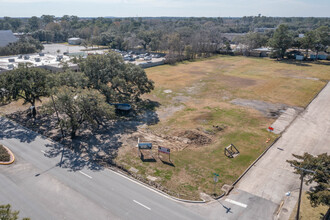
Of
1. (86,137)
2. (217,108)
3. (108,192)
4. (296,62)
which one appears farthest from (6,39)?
(296,62)

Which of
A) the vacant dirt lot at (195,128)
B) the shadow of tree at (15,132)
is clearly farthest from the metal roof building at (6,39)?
the shadow of tree at (15,132)

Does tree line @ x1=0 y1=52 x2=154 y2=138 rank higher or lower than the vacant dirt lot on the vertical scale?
higher

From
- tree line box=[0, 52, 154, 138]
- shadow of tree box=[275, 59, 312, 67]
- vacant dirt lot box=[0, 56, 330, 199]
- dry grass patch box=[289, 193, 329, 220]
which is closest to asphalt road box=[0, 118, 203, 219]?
vacant dirt lot box=[0, 56, 330, 199]

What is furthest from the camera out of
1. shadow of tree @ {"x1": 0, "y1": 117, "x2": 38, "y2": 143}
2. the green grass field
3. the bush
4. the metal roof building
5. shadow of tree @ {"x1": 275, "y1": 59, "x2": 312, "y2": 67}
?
the metal roof building

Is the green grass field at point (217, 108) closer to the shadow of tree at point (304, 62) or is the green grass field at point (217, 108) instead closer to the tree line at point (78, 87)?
the shadow of tree at point (304, 62)

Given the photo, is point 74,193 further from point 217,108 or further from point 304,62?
point 304,62

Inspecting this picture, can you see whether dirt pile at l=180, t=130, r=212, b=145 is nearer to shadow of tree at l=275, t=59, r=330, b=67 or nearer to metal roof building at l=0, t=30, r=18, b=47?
shadow of tree at l=275, t=59, r=330, b=67

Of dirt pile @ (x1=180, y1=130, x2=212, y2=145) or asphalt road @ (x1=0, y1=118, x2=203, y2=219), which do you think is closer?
asphalt road @ (x1=0, y1=118, x2=203, y2=219)
